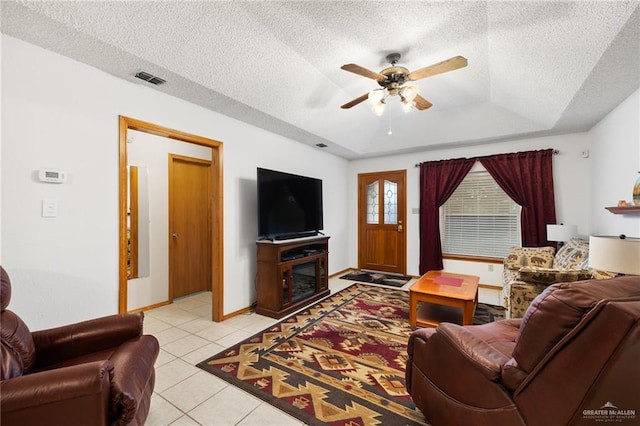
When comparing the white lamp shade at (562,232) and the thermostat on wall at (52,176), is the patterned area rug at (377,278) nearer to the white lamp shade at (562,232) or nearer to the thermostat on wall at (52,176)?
the white lamp shade at (562,232)

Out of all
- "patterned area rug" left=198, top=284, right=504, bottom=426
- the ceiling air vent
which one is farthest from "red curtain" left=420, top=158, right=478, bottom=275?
the ceiling air vent

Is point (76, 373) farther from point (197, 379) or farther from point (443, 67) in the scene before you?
point (443, 67)

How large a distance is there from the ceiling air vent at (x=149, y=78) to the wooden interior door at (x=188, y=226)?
5.34ft

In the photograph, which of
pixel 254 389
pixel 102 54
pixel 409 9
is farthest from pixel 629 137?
pixel 102 54

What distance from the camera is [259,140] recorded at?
3824mm

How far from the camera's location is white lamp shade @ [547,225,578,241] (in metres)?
3.66

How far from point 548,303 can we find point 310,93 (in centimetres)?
311

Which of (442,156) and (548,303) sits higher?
(442,156)

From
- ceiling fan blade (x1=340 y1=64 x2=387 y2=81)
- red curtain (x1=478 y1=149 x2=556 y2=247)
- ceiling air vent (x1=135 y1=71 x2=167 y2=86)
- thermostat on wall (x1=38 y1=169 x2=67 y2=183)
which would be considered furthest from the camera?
red curtain (x1=478 y1=149 x2=556 y2=247)

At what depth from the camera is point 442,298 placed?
2.84m

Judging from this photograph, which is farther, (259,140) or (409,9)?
(259,140)

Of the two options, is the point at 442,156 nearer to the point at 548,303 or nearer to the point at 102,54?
the point at 548,303

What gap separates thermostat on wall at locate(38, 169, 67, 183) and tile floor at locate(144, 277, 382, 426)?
1.69m

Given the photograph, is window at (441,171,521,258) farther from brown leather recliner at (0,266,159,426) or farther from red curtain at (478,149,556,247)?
brown leather recliner at (0,266,159,426)
